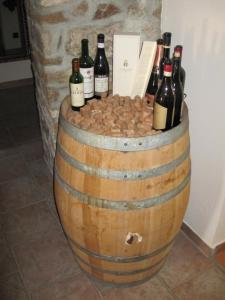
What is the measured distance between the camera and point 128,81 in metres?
1.73

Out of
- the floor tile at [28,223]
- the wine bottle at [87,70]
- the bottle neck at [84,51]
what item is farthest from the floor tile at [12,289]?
the bottle neck at [84,51]

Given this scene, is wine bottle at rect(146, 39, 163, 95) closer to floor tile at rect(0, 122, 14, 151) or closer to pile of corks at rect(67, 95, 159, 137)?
pile of corks at rect(67, 95, 159, 137)

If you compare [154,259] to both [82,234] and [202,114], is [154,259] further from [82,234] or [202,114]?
[202,114]

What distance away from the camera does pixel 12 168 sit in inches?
106

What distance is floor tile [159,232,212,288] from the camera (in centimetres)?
181

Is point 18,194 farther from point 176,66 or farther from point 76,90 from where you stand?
point 176,66

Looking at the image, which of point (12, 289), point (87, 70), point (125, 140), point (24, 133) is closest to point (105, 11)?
point (87, 70)

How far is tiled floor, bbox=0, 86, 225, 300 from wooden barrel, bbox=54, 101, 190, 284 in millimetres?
274

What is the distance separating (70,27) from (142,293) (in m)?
1.48

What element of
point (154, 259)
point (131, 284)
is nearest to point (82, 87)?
point (154, 259)

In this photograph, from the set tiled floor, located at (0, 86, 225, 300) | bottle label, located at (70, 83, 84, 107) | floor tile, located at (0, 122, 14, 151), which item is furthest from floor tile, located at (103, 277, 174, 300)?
floor tile, located at (0, 122, 14, 151)

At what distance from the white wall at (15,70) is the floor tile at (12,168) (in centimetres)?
174

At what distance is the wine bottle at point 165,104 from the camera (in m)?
1.38

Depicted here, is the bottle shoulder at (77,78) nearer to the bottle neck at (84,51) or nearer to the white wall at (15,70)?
the bottle neck at (84,51)
